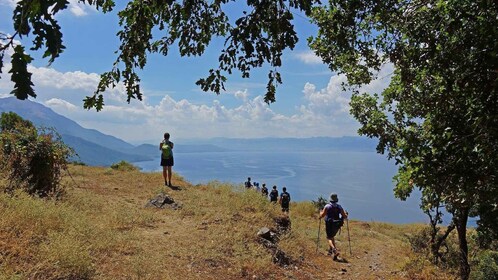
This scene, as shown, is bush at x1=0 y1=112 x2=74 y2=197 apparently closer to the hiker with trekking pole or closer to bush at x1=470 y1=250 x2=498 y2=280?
the hiker with trekking pole

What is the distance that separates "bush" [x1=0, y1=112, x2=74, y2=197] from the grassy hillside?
72cm

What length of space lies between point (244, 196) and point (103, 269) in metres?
7.87

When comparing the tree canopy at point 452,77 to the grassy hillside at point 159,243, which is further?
the grassy hillside at point 159,243

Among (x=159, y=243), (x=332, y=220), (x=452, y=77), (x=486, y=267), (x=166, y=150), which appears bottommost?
(x=486, y=267)

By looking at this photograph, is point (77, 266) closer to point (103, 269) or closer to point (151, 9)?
point (103, 269)

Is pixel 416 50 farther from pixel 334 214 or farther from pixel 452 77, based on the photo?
pixel 334 214

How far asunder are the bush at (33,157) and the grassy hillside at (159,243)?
716mm

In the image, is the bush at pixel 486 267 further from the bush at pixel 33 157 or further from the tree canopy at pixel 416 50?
the bush at pixel 33 157

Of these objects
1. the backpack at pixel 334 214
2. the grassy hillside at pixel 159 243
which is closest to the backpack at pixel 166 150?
the grassy hillside at pixel 159 243

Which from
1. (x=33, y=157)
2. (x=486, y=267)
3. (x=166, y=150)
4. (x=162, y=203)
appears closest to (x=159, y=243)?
(x=162, y=203)

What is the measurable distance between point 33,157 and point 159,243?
4479mm

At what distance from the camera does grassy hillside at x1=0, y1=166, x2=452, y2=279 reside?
537cm

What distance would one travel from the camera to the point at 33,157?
938 cm

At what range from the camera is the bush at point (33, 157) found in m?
8.85
